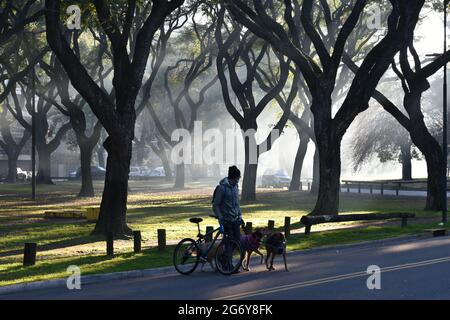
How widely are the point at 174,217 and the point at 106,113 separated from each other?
9.67 m

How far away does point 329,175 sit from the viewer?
96.7 feet

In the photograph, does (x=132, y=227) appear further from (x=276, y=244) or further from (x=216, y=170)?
(x=216, y=170)

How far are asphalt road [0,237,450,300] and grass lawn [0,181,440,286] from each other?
1675mm

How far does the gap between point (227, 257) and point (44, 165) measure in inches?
2016

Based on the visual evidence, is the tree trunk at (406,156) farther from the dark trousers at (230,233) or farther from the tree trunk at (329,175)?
the dark trousers at (230,233)

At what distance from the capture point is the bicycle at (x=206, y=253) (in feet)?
50.3

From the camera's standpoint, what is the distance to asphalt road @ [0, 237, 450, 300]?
12703 millimetres

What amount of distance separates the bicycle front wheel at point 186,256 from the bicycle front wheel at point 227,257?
0.41 metres

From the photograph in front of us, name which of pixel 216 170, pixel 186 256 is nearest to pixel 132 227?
pixel 186 256

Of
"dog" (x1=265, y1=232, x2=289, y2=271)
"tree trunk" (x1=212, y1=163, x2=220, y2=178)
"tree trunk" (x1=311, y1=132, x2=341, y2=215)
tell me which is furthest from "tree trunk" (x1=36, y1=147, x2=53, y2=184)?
"dog" (x1=265, y1=232, x2=289, y2=271)

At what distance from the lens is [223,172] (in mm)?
119750

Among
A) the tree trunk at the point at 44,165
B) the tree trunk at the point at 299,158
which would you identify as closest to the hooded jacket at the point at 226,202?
the tree trunk at the point at 299,158
